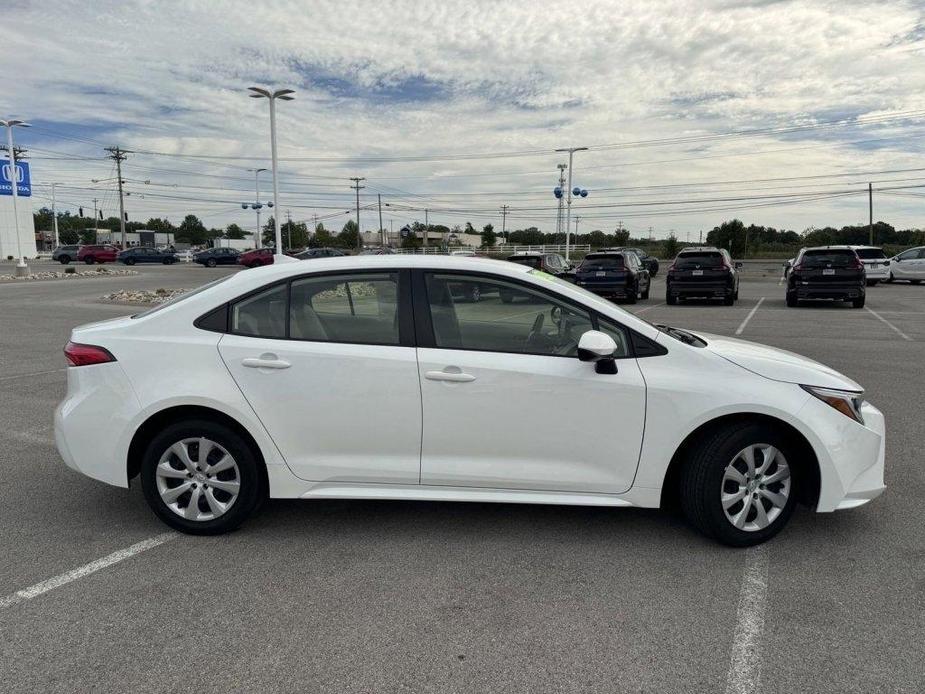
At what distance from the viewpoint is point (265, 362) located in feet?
11.9

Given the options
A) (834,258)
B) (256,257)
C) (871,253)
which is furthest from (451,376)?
(256,257)

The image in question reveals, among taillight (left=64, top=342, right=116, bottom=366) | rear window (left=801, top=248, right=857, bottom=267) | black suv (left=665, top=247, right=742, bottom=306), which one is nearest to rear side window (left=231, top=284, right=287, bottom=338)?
taillight (left=64, top=342, right=116, bottom=366)

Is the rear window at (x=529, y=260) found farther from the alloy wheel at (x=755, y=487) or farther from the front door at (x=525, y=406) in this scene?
the alloy wheel at (x=755, y=487)

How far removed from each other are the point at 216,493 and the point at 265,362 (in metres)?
0.83

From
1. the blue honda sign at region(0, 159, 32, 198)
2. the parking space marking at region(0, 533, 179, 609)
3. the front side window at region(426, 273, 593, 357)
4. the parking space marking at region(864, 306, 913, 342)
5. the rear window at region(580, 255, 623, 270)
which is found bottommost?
the parking space marking at region(0, 533, 179, 609)

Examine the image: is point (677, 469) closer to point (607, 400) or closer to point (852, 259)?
point (607, 400)

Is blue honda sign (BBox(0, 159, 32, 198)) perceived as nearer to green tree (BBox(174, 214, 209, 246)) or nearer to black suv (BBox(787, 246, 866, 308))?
black suv (BBox(787, 246, 866, 308))

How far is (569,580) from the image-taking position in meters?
3.33

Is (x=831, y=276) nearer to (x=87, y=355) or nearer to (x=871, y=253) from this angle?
(x=871, y=253)

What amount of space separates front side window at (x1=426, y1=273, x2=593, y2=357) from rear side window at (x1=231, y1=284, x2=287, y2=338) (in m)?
0.86

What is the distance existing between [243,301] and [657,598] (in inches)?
107

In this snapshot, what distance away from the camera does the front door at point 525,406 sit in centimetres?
350

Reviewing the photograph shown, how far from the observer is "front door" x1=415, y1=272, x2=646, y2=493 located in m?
3.50

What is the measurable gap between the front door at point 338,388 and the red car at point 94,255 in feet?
195
